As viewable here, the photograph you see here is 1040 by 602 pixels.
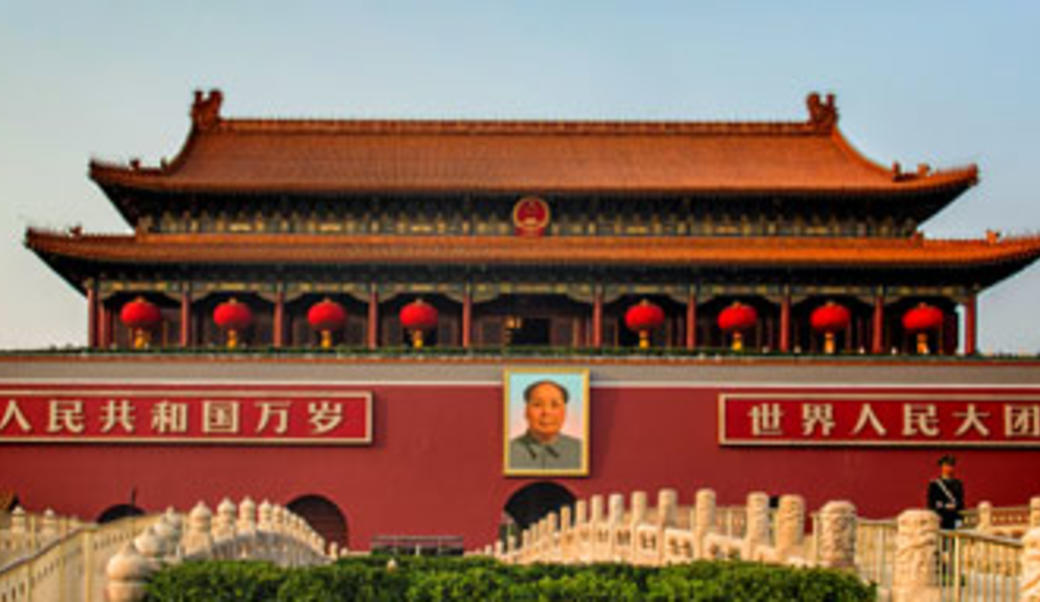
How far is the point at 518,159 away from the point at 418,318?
607cm

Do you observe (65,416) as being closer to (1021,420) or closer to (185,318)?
(185,318)

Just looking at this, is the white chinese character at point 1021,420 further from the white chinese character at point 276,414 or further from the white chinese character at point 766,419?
the white chinese character at point 276,414

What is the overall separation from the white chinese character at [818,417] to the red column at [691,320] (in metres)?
3.19

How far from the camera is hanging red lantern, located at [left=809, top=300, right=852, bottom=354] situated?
31797 millimetres

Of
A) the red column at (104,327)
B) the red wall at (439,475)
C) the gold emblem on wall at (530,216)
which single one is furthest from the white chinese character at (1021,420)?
the red column at (104,327)

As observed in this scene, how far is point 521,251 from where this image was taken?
31984mm

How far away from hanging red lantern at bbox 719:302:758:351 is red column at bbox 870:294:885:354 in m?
2.75

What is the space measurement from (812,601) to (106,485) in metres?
20.1

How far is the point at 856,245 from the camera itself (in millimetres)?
33312

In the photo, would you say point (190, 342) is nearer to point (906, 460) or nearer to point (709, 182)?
point (709, 182)

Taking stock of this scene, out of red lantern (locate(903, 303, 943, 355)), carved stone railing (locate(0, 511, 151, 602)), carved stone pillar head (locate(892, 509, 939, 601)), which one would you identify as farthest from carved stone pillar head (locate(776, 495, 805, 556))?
red lantern (locate(903, 303, 943, 355))

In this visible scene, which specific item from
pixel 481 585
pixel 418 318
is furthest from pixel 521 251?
pixel 481 585

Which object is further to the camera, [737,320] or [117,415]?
[737,320]

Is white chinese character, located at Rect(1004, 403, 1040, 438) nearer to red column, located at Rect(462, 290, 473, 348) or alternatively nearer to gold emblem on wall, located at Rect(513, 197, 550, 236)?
gold emblem on wall, located at Rect(513, 197, 550, 236)
